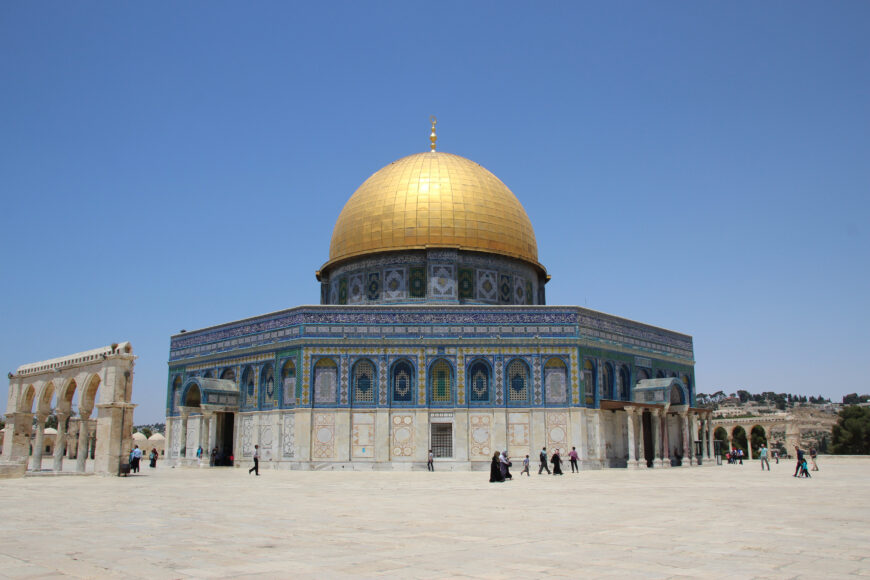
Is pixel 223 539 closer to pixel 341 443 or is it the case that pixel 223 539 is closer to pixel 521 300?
pixel 341 443

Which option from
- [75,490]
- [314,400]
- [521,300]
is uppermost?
[521,300]

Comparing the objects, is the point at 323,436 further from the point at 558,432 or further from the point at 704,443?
the point at 704,443

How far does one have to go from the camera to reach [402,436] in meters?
29.5

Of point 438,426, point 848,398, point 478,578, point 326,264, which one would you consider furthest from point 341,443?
point 848,398

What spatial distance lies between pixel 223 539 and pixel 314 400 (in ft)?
69.8

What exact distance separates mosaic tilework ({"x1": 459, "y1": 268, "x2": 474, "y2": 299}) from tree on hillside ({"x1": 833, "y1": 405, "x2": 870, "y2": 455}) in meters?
42.5

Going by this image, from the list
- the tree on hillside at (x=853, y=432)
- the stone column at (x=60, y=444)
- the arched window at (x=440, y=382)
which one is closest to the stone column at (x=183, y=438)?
the stone column at (x=60, y=444)

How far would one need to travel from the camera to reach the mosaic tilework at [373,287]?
34969 mm

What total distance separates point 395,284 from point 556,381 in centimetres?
889

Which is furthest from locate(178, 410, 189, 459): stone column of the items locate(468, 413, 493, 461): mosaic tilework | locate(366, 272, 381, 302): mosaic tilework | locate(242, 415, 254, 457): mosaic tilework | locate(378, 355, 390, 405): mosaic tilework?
locate(468, 413, 493, 461): mosaic tilework

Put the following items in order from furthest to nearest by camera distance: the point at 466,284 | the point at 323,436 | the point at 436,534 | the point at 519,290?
1. the point at 519,290
2. the point at 466,284
3. the point at 323,436
4. the point at 436,534

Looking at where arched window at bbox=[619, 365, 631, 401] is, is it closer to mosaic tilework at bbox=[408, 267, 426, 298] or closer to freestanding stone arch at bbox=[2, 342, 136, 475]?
mosaic tilework at bbox=[408, 267, 426, 298]

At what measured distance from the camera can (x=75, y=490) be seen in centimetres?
1677

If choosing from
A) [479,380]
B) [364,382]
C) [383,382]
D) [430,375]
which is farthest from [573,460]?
[364,382]
